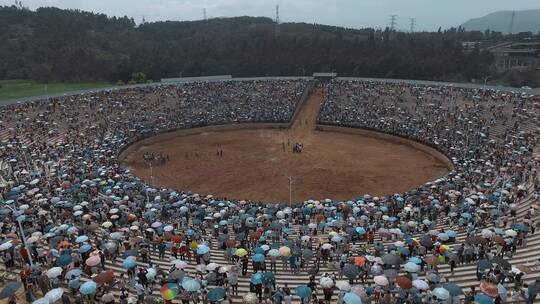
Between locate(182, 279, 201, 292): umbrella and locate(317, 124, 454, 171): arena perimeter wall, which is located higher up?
locate(182, 279, 201, 292): umbrella

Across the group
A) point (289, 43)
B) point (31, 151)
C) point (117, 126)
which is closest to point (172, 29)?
point (289, 43)

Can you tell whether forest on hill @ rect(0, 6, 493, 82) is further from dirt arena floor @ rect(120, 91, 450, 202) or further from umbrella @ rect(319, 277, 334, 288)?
umbrella @ rect(319, 277, 334, 288)

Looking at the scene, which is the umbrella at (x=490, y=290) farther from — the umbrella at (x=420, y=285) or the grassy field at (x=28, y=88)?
the grassy field at (x=28, y=88)

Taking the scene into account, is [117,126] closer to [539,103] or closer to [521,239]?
[521,239]

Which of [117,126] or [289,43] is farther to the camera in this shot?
[289,43]

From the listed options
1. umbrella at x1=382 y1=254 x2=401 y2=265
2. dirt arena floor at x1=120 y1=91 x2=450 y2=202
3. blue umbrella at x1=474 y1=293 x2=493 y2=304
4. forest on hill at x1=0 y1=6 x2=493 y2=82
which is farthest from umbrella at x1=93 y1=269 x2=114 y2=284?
forest on hill at x1=0 y1=6 x2=493 y2=82

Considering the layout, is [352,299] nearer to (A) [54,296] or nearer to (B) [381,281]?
(B) [381,281]
